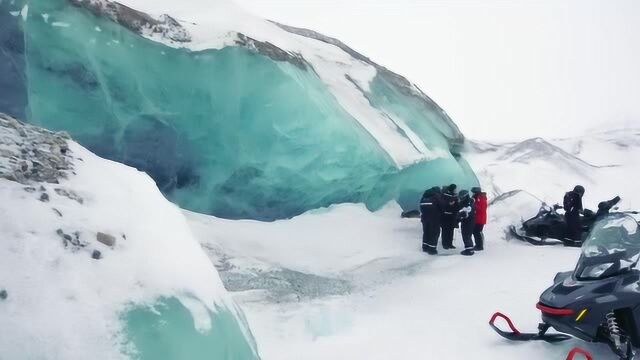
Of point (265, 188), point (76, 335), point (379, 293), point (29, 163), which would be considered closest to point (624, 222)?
point (379, 293)

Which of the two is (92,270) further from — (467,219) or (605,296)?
(467,219)

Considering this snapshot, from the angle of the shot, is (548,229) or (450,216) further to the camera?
(548,229)

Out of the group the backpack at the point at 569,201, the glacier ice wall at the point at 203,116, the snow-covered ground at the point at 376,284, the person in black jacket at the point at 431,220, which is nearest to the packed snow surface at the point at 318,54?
the glacier ice wall at the point at 203,116

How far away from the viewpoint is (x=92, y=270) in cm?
260

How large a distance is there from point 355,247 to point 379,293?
7.54 ft

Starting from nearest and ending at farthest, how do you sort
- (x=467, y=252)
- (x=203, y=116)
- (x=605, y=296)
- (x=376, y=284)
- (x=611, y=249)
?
1. (x=605, y=296)
2. (x=611, y=249)
3. (x=376, y=284)
4. (x=467, y=252)
5. (x=203, y=116)

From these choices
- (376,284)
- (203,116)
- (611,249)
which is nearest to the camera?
(611,249)

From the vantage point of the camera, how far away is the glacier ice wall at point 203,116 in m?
8.87

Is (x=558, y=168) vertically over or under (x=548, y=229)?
under

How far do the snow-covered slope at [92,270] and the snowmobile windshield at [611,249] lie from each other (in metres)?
2.52

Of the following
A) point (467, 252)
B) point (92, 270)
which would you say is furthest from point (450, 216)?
point (92, 270)

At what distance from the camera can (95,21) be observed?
8.97 metres

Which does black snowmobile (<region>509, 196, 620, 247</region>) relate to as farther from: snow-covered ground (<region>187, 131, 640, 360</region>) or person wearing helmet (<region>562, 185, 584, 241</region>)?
snow-covered ground (<region>187, 131, 640, 360</region>)

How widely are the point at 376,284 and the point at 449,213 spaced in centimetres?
229
